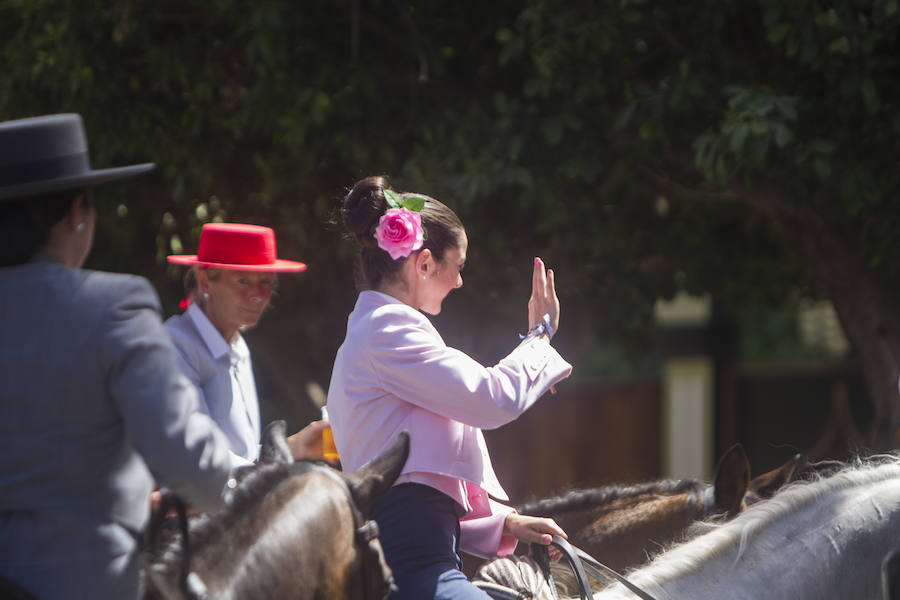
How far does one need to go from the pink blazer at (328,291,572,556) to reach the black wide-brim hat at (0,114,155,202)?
0.76 meters

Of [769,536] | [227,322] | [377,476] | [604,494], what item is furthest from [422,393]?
[604,494]

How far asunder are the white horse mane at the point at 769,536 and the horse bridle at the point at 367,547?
0.75m

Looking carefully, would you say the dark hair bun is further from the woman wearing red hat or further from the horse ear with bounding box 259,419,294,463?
the woman wearing red hat

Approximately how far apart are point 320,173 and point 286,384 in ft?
5.39

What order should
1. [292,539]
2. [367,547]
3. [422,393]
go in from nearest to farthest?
[292,539], [367,547], [422,393]

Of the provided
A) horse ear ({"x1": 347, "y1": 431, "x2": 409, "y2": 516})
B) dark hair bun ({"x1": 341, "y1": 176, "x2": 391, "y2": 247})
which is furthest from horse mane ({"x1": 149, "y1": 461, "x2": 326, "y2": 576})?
dark hair bun ({"x1": 341, "y1": 176, "x2": 391, "y2": 247})

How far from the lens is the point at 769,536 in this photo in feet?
8.22

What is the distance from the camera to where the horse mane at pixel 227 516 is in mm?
1696

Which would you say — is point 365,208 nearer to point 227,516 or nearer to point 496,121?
point 227,516

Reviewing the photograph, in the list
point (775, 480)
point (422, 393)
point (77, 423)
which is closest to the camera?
point (77, 423)

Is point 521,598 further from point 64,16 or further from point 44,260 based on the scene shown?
point 64,16

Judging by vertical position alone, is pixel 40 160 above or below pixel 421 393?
above

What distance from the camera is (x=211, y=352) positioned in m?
3.08

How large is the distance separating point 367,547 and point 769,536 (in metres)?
1.16
